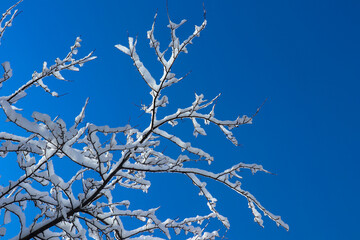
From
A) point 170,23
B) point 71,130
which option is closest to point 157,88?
point 170,23

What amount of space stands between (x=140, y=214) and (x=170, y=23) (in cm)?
168

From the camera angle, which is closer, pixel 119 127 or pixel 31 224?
pixel 119 127

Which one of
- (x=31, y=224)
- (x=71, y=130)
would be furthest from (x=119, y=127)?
(x=31, y=224)

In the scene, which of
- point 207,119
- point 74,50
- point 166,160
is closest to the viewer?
point 166,160

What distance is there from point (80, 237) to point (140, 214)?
561 millimetres

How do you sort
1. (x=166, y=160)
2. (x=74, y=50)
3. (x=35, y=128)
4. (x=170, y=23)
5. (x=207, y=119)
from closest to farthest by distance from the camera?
(x=35, y=128), (x=170, y=23), (x=166, y=160), (x=207, y=119), (x=74, y=50)

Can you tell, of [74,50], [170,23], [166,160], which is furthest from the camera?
[74,50]

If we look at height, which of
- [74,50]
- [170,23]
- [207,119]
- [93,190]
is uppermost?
[74,50]

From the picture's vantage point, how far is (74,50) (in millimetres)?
4621

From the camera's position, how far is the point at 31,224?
2.73 meters

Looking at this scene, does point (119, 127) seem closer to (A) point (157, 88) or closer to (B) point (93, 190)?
(A) point (157, 88)

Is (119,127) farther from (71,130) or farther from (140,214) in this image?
(140,214)

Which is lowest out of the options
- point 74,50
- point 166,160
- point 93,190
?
point 93,190

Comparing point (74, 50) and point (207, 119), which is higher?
point (74, 50)
